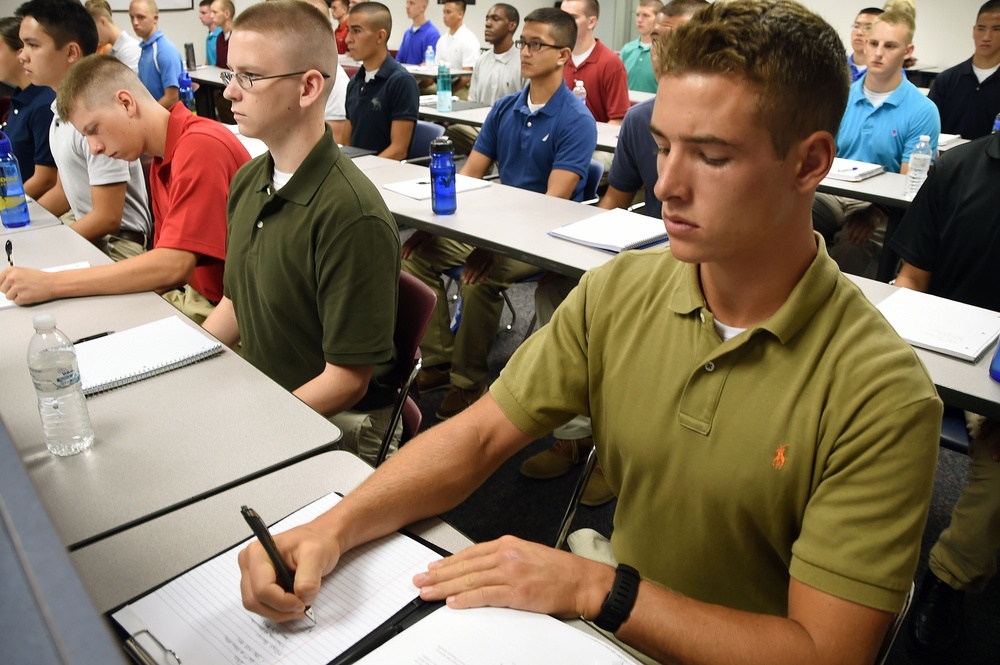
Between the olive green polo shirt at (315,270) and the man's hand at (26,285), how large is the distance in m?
0.49

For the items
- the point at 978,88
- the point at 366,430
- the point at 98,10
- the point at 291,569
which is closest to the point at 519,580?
the point at 291,569

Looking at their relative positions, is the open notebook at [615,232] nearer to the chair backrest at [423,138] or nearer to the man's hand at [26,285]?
the man's hand at [26,285]

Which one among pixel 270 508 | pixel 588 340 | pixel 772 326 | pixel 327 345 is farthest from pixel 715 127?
pixel 327 345

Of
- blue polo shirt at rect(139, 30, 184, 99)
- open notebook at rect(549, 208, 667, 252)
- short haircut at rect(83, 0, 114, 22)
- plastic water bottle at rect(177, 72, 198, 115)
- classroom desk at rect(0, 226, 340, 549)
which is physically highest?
short haircut at rect(83, 0, 114, 22)

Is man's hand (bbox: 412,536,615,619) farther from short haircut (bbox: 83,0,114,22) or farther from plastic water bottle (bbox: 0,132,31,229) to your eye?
short haircut (bbox: 83,0,114,22)

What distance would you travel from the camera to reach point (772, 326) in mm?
962

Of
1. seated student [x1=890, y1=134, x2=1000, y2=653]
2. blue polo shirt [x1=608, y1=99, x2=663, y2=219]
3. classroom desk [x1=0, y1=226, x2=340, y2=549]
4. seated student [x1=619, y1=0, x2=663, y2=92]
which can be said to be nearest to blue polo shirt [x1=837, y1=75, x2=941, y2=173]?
blue polo shirt [x1=608, y1=99, x2=663, y2=219]

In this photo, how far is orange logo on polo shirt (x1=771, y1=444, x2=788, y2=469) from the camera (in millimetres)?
955

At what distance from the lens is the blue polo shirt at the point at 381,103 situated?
13.5ft

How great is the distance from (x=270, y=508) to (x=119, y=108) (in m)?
1.61

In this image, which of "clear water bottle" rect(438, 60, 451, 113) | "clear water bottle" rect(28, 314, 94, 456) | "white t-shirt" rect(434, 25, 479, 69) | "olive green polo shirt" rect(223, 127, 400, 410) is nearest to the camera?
"clear water bottle" rect(28, 314, 94, 456)

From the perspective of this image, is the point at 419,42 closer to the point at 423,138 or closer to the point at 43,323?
the point at 423,138

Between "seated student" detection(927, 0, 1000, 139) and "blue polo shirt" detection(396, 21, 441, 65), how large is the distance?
4.85 metres

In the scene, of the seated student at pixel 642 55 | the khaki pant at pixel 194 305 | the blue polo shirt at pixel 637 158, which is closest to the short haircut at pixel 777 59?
the khaki pant at pixel 194 305
